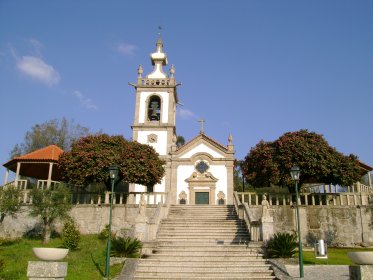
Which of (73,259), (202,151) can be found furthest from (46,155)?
(73,259)

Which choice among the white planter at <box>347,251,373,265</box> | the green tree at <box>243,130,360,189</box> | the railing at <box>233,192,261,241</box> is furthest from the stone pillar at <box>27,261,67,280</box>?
the green tree at <box>243,130,360,189</box>

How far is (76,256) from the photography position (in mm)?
16953

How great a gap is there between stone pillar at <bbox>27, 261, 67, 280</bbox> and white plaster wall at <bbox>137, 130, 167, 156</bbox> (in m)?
23.9

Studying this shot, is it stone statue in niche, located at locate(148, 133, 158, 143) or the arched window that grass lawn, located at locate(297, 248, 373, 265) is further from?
the arched window

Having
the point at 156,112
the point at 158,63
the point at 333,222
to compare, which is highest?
the point at 158,63

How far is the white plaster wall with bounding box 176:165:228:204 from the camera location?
30719mm

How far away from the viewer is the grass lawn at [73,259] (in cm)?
1402

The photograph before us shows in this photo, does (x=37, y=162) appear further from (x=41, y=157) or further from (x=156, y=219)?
(x=156, y=219)

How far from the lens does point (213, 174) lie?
102ft

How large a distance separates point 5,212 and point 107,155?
7.14 m

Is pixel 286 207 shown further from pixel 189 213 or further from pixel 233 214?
pixel 189 213

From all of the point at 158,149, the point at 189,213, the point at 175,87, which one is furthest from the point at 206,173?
the point at 175,87

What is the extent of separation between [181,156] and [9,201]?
14.4 m

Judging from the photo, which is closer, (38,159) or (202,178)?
(38,159)
